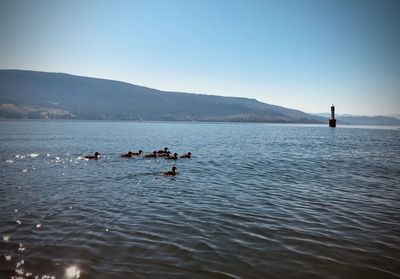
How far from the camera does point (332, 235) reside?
12.3m

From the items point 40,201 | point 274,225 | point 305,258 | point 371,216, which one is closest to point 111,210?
point 40,201

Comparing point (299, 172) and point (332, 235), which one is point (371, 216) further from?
point (299, 172)

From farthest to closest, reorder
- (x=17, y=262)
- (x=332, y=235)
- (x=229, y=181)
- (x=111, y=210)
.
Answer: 1. (x=229, y=181)
2. (x=111, y=210)
3. (x=332, y=235)
4. (x=17, y=262)

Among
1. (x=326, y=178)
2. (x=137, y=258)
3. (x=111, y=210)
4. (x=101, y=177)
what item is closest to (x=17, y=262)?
(x=137, y=258)

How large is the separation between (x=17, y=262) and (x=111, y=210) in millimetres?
6244

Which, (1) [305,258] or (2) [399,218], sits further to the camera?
(2) [399,218]

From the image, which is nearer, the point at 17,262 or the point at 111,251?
the point at 17,262

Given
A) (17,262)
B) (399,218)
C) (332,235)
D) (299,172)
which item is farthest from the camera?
(299,172)

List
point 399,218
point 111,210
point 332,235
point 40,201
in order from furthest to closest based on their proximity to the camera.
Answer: point 40,201 < point 111,210 < point 399,218 < point 332,235

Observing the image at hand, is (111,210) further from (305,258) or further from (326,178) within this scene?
→ (326,178)

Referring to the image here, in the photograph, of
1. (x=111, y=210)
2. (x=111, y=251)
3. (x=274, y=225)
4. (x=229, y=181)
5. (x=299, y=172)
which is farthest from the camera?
(x=299, y=172)

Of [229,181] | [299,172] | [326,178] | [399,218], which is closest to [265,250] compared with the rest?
[399,218]

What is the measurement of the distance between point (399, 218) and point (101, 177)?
22.3 m

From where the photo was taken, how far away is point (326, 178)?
25.7m
